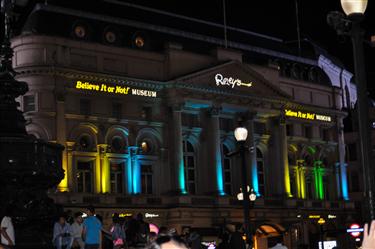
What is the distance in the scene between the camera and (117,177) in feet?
210

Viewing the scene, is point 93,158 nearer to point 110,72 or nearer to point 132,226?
point 110,72

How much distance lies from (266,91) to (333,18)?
59.4 m

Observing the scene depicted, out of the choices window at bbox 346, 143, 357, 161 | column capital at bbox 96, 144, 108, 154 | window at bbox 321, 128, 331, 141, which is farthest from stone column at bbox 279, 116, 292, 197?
column capital at bbox 96, 144, 108, 154

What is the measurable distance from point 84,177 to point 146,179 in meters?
6.17

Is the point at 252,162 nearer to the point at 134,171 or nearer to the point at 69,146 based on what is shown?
the point at 134,171

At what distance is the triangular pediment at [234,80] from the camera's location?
67062mm

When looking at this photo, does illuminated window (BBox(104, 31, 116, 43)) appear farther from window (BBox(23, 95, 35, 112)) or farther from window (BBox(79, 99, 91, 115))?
window (BBox(23, 95, 35, 112))

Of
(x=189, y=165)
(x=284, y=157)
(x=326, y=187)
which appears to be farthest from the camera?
(x=326, y=187)

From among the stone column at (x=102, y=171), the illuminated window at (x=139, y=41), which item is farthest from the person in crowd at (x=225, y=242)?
the illuminated window at (x=139, y=41)

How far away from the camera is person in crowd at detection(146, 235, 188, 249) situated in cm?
685

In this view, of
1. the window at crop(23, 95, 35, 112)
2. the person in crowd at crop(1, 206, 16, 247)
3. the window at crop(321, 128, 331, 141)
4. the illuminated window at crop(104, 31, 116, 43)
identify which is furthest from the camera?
the window at crop(321, 128, 331, 141)

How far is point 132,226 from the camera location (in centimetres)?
2477

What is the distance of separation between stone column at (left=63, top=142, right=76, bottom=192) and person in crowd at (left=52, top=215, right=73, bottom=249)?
37.2 metres

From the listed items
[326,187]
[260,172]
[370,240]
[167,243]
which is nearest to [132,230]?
[167,243]
